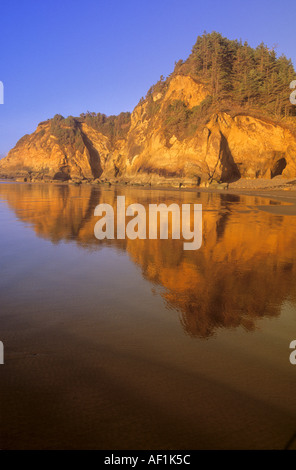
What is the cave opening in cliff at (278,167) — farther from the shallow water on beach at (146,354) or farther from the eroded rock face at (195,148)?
the shallow water on beach at (146,354)

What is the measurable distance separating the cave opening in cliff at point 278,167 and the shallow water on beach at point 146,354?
3321 cm

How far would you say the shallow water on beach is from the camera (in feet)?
6.10

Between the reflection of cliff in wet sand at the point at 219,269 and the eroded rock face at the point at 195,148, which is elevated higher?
the eroded rock face at the point at 195,148

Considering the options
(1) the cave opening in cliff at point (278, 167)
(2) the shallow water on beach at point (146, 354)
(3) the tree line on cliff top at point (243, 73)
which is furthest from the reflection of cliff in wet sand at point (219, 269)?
(3) the tree line on cliff top at point (243, 73)

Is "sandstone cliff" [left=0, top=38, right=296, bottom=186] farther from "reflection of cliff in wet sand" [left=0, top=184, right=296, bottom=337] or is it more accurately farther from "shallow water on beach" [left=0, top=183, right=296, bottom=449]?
"shallow water on beach" [left=0, top=183, right=296, bottom=449]

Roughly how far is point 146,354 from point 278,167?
3773cm

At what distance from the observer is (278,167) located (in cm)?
3562

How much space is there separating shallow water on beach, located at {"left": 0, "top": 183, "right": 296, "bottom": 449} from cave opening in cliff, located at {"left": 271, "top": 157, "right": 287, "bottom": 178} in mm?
33214

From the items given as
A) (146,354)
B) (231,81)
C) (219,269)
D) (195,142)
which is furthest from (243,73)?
(146,354)

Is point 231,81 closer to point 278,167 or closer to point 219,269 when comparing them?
point 278,167

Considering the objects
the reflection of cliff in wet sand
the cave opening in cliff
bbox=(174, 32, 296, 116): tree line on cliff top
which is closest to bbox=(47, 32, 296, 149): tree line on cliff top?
bbox=(174, 32, 296, 116): tree line on cliff top

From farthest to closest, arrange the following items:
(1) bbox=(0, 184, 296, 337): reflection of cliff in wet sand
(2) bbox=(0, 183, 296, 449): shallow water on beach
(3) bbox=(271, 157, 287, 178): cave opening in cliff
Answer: (3) bbox=(271, 157, 287, 178): cave opening in cliff, (1) bbox=(0, 184, 296, 337): reflection of cliff in wet sand, (2) bbox=(0, 183, 296, 449): shallow water on beach

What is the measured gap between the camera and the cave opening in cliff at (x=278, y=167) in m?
35.2

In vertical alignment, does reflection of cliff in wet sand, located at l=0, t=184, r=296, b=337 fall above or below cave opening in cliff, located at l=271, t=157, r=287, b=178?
below
